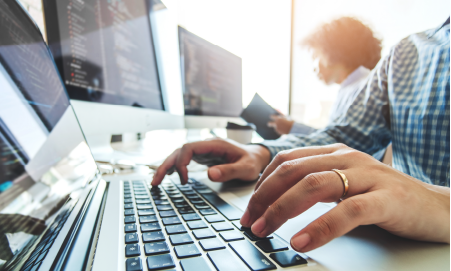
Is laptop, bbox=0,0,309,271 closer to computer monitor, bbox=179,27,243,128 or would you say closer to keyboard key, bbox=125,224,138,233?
keyboard key, bbox=125,224,138,233

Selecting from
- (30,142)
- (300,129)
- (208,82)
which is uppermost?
(208,82)

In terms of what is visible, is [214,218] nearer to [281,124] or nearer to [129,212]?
[129,212]

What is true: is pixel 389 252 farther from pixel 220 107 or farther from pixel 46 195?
pixel 220 107

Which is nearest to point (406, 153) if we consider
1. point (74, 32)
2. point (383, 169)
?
point (383, 169)

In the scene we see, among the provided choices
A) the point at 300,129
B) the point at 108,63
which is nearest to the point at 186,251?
the point at 108,63

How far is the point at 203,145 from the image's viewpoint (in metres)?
0.38

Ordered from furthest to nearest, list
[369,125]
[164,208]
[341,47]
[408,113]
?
[341,47] → [369,125] → [408,113] → [164,208]

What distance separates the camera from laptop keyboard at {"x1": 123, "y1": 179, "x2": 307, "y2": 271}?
123 mm

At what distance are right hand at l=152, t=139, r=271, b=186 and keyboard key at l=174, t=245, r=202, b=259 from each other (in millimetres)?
173

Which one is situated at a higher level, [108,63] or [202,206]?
[108,63]

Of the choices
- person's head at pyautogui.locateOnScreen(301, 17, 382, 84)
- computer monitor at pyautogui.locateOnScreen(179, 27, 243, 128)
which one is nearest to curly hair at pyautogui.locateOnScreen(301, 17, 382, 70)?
person's head at pyautogui.locateOnScreen(301, 17, 382, 84)

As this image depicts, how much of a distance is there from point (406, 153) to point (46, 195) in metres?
0.57

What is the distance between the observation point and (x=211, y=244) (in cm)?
14

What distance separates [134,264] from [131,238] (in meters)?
0.04
